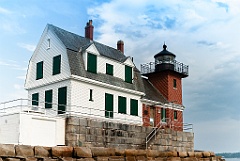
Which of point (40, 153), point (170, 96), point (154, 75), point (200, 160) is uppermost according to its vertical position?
point (154, 75)

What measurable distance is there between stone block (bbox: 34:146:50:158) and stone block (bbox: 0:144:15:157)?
3.03ft

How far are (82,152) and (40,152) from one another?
1.87m

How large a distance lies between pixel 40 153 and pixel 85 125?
7914mm

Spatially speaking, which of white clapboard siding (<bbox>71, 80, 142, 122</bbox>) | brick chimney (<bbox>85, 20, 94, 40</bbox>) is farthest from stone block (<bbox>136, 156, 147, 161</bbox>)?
brick chimney (<bbox>85, 20, 94, 40</bbox>)

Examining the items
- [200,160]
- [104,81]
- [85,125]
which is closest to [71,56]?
[104,81]

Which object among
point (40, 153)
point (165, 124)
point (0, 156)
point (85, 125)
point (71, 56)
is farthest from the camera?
point (165, 124)

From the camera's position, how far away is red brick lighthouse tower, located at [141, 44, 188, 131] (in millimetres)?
30422

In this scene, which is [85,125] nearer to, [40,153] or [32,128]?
[32,128]

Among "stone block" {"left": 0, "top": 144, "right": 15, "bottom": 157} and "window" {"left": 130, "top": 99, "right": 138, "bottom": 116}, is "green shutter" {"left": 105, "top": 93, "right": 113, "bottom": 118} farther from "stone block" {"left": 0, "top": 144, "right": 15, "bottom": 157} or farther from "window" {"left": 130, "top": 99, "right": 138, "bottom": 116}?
"stone block" {"left": 0, "top": 144, "right": 15, "bottom": 157}

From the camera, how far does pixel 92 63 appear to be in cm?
2392

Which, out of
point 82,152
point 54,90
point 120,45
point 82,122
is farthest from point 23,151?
point 120,45

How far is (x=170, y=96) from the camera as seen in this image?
30.7 m

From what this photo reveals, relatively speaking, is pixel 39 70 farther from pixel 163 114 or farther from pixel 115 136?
pixel 163 114

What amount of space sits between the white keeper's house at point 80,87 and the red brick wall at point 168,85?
1.19m
